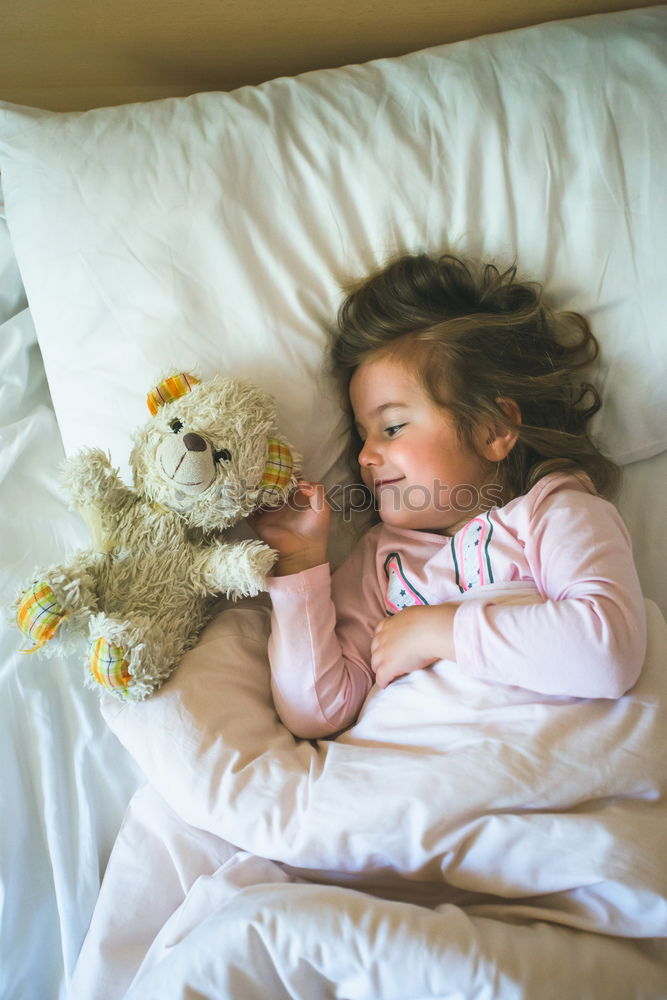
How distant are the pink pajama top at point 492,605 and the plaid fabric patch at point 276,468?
0.11m

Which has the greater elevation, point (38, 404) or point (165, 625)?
point (38, 404)

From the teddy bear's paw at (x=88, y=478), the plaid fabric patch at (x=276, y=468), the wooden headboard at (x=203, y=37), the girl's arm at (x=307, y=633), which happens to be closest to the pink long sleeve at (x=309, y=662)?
the girl's arm at (x=307, y=633)

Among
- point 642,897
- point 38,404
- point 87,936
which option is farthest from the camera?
point 38,404

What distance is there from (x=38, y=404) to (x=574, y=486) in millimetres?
735

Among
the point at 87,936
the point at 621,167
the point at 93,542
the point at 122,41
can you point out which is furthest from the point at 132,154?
the point at 87,936

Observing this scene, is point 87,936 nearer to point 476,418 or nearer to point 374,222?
point 476,418

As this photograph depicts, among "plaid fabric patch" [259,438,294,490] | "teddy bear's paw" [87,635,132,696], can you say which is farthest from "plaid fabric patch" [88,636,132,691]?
"plaid fabric patch" [259,438,294,490]

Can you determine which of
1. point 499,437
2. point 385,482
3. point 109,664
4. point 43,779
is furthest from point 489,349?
point 43,779

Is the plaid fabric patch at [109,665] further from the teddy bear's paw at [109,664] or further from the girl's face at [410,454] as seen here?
the girl's face at [410,454]

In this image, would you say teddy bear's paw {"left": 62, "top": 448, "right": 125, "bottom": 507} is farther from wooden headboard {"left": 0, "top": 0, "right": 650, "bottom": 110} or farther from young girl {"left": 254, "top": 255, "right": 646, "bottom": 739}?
wooden headboard {"left": 0, "top": 0, "right": 650, "bottom": 110}

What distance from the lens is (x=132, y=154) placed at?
94cm

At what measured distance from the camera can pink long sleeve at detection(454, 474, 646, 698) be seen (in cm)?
70

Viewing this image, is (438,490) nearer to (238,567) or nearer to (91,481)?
(238,567)

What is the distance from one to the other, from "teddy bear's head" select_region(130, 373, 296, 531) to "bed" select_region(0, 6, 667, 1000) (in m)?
0.11
